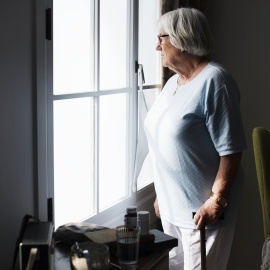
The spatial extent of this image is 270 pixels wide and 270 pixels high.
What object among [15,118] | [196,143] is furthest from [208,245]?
[15,118]

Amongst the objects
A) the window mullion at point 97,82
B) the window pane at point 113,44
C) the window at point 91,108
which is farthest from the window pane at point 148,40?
the window mullion at point 97,82

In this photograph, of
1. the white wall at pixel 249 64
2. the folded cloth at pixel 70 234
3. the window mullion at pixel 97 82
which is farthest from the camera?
the white wall at pixel 249 64

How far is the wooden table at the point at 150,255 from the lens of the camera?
59.3 inches

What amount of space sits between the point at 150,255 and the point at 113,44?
1.10m

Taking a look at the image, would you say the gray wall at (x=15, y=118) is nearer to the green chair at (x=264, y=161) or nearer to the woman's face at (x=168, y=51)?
the woman's face at (x=168, y=51)

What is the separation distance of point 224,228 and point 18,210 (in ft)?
2.89

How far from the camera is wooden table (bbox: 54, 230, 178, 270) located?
1507mm

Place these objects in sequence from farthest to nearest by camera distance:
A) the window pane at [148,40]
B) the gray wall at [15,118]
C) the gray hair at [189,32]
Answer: the window pane at [148,40] → the gray hair at [189,32] → the gray wall at [15,118]

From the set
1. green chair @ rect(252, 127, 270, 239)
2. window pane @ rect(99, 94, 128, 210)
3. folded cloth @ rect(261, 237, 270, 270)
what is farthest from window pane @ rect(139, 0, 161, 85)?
folded cloth @ rect(261, 237, 270, 270)

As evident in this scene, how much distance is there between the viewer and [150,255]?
161 cm

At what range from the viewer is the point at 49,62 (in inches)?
66.7

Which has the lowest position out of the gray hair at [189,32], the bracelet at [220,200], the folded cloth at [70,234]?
the folded cloth at [70,234]

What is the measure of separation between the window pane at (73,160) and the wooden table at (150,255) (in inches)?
14.3

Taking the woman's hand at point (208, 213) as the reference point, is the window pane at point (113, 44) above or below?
above
